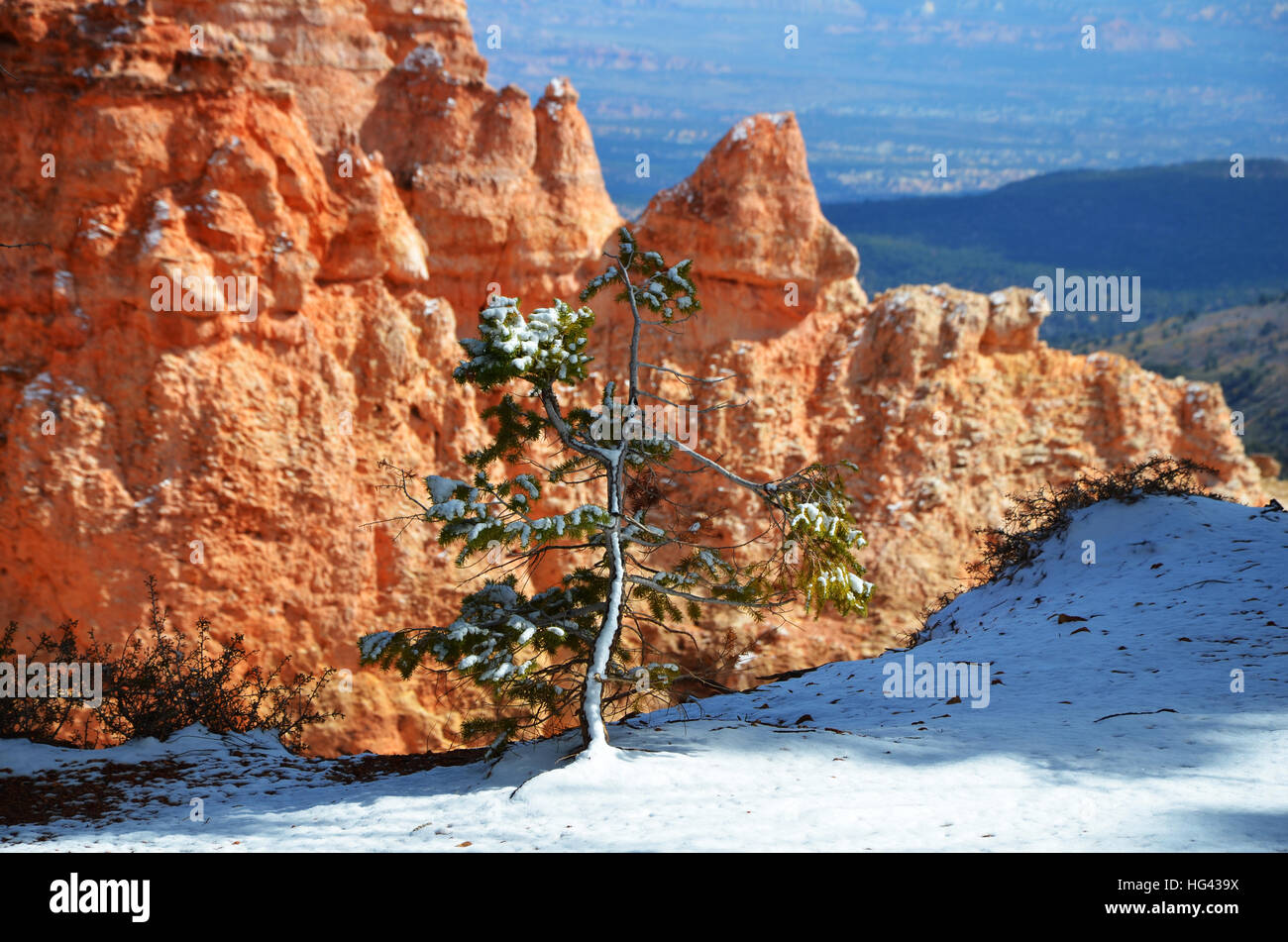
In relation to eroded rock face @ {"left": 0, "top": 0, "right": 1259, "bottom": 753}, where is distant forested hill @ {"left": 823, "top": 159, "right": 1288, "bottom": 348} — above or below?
above

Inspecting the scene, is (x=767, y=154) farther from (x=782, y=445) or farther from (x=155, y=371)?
(x=155, y=371)

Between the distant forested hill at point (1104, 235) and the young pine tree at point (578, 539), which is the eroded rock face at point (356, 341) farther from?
the distant forested hill at point (1104, 235)

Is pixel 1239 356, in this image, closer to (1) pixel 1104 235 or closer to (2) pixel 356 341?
(2) pixel 356 341

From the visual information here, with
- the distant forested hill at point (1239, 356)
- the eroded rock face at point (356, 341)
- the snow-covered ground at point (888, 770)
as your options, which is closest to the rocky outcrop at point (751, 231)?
the eroded rock face at point (356, 341)

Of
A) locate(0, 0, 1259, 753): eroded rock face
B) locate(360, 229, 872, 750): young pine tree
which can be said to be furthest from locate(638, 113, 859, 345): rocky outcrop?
locate(360, 229, 872, 750): young pine tree

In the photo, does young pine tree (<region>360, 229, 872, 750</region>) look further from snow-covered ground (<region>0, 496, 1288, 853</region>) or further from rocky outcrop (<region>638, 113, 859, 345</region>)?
rocky outcrop (<region>638, 113, 859, 345</region>)

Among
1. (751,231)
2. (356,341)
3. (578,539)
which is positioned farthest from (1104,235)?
(578,539)
